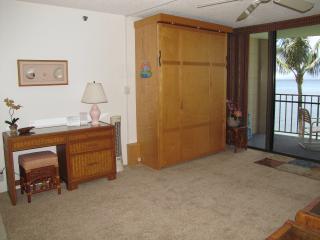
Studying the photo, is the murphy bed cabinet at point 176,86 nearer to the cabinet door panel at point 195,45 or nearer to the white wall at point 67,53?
the cabinet door panel at point 195,45

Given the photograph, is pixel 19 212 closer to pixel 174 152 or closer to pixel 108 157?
pixel 108 157

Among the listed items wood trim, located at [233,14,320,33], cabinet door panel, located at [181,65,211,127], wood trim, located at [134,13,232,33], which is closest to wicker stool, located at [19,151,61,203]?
cabinet door panel, located at [181,65,211,127]

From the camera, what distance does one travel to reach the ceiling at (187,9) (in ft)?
11.7

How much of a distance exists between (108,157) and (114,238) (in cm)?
145

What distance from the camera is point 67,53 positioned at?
386 centimetres

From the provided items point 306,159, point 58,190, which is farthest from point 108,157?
point 306,159

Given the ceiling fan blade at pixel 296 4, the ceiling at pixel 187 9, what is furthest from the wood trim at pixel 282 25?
the ceiling fan blade at pixel 296 4

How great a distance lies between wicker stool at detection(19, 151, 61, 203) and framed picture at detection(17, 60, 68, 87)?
3.05 feet

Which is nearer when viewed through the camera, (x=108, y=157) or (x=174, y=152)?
(x=108, y=157)

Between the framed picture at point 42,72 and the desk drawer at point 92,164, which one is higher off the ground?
the framed picture at point 42,72

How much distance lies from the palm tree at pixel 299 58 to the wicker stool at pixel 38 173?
4.51m

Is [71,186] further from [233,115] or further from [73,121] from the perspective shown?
[233,115]

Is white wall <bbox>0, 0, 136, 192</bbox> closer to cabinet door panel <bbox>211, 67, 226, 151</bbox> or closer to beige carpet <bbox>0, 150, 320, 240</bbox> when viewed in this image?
beige carpet <bbox>0, 150, 320, 240</bbox>

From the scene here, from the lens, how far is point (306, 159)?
472 cm
